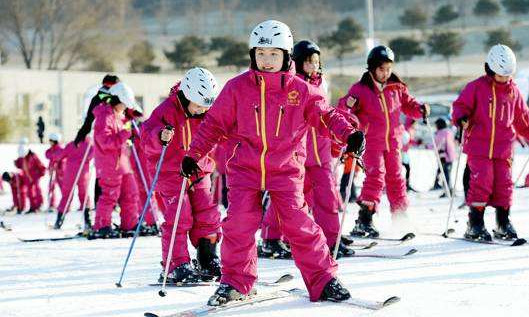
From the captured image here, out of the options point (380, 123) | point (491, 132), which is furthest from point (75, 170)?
point (491, 132)

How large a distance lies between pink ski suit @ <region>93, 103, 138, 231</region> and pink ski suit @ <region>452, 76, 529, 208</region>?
3261 millimetres

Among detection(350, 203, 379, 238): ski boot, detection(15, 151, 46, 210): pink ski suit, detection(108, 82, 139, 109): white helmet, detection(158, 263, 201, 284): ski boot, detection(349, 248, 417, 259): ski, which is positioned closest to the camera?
detection(158, 263, 201, 284): ski boot

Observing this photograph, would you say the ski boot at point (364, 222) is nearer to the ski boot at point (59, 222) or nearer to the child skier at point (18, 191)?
the ski boot at point (59, 222)

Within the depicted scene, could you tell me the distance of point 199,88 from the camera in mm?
6227

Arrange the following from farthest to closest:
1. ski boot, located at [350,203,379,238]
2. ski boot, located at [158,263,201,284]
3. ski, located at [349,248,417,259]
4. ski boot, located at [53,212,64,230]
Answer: ski boot, located at [53,212,64,230]
ski boot, located at [350,203,379,238]
ski, located at [349,248,417,259]
ski boot, located at [158,263,201,284]

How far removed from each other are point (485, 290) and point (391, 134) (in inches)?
124

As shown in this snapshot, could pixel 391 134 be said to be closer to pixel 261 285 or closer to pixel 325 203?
pixel 325 203

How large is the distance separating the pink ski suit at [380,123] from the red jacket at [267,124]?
298cm

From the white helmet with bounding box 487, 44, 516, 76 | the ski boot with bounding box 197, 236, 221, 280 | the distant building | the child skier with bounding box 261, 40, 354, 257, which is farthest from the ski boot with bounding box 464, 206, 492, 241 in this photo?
the distant building

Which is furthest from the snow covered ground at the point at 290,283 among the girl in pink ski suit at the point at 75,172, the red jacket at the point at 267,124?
the girl in pink ski suit at the point at 75,172

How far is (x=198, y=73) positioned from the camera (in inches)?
247

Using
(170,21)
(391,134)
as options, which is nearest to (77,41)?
(170,21)

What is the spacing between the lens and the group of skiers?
5.31 metres

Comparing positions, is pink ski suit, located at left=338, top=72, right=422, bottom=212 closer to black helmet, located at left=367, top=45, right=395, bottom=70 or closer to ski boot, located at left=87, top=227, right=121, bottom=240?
black helmet, located at left=367, top=45, right=395, bottom=70
